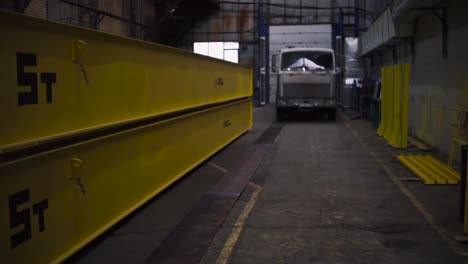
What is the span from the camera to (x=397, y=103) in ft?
43.6

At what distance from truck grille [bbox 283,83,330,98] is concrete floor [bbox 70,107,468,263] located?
10.3 metres

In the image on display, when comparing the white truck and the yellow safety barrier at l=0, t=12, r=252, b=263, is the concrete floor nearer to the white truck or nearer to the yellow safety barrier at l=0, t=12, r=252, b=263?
the yellow safety barrier at l=0, t=12, r=252, b=263

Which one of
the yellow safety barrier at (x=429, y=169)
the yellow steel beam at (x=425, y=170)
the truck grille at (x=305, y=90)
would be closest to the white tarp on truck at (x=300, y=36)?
the truck grille at (x=305, y=90)

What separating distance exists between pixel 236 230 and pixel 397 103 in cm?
813

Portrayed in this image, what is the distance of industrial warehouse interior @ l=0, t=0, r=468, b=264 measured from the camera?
4.46m

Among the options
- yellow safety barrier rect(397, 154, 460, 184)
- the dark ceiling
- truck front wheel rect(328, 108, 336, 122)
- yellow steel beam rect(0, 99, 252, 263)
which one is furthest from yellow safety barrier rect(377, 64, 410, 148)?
the dark ceiling

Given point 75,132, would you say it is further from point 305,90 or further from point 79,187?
point 305,90

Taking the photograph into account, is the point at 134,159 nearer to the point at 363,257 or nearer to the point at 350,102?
the point at 363,257

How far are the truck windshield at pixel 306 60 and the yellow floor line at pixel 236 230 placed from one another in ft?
46.8

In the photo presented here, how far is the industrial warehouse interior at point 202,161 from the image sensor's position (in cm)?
446

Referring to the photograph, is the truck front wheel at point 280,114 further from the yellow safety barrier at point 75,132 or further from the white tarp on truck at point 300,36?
the yellow safety barrier at point 75,132

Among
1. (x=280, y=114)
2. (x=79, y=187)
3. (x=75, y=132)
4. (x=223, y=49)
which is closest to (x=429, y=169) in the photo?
(x=79, y=187)

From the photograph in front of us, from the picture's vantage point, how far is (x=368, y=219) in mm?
6859

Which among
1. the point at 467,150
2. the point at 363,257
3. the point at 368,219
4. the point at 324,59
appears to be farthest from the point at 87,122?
the point at 324,59
